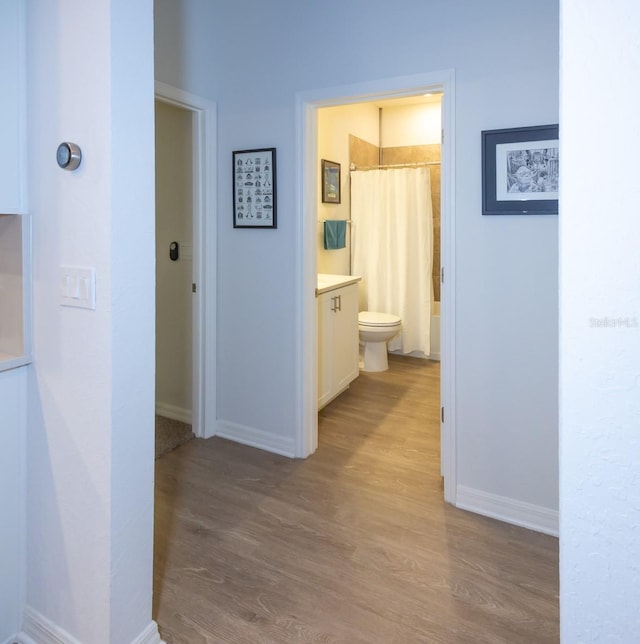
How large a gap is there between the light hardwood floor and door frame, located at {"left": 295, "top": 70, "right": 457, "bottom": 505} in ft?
0.93

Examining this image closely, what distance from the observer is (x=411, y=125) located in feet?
18.0

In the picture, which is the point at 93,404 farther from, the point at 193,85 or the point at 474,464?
the point at 193,85

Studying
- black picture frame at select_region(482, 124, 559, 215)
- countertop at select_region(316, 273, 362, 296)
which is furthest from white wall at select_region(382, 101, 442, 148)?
black picture frame at select_region(482, 124, 559, 215)

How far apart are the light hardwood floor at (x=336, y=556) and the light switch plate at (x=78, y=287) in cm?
109

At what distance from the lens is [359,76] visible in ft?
8.36

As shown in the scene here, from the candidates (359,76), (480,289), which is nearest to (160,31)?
(359,76)

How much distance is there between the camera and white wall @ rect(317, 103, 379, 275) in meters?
4.59

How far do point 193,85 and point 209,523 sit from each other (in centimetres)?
232

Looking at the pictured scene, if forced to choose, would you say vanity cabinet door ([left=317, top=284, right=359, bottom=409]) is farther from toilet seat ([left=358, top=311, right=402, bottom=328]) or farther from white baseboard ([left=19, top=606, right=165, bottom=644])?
white baseboard ([left=19, top=606, right=165, bottom=644])

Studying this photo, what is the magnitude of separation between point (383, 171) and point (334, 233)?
0.85 meters

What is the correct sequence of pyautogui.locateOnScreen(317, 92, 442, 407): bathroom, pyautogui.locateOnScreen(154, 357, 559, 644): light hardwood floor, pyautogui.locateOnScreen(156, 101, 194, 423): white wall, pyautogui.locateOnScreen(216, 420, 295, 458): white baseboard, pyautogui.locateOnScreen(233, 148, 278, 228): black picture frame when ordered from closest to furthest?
pyautogui.locateOnScreen(154, 357, 559, 644): light hardwood floor → pyautogui.locateOnScreen(233, 148, 278, 228): black picture frame → pyautogui.locateOnScreen(216, 420, 295, 458): white baseboard → pyautogui.locateOnScreen(156, 101, 194, 423): white wall → pyautogui.locateOnScreen(317, 92, 442, 407): bathroom

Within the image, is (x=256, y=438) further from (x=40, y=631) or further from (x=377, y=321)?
(x=377, y=321)

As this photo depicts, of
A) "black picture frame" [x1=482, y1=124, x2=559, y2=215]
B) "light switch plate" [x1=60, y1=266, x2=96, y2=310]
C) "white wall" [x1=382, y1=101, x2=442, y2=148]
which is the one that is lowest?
"light switch plate" [x1=60, y1=266, x2=96, y2=310]

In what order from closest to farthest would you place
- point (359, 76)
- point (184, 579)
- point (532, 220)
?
point (184, 579) → point (532, 220) → point (359, 76)
